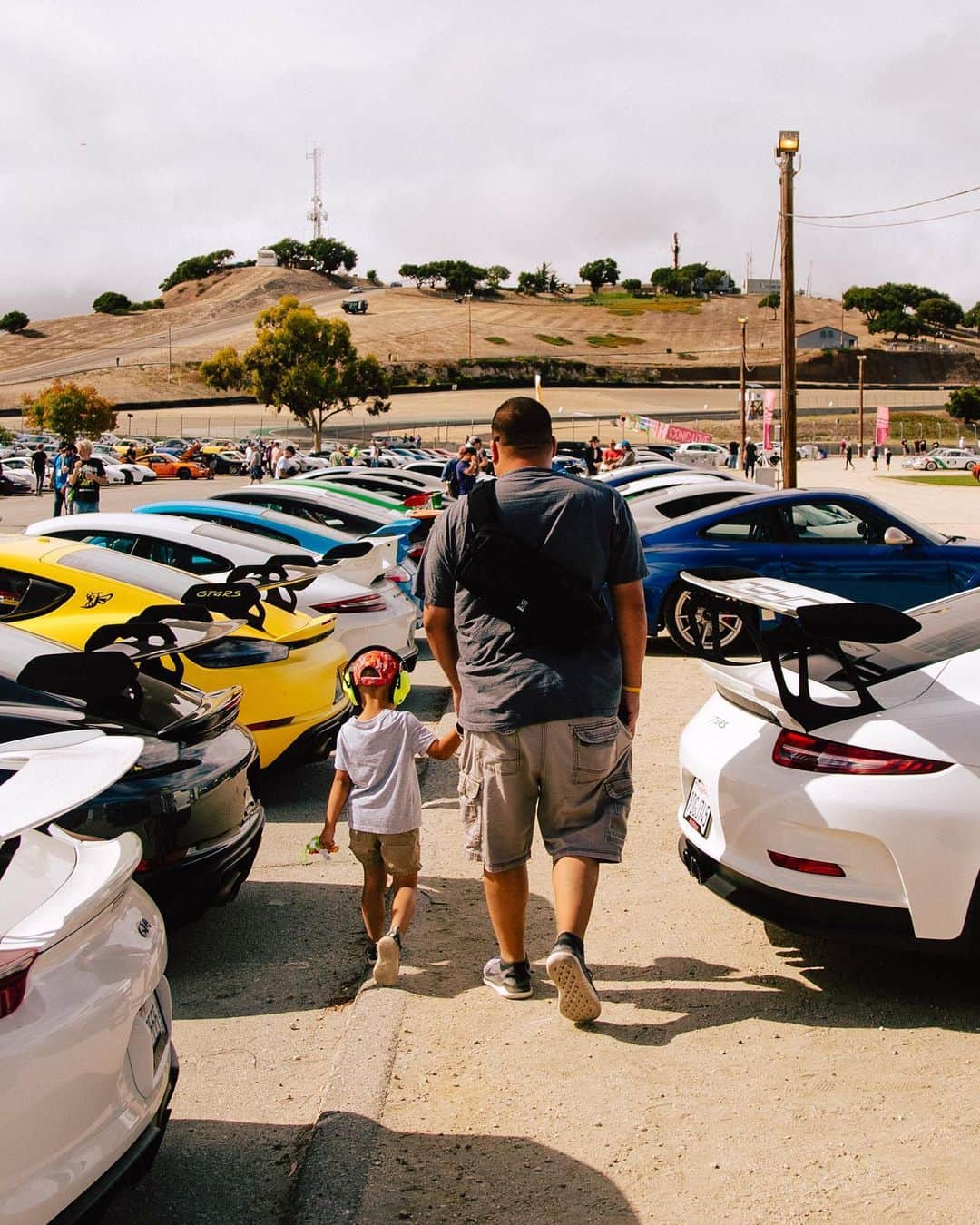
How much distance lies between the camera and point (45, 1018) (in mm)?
2596

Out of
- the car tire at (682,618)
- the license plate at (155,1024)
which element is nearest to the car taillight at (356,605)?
the car tire at (682,618)

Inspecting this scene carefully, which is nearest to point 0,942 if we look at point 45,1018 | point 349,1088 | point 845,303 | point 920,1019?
point 45,1018

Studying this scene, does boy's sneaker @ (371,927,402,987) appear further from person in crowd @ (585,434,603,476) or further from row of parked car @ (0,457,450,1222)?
person in crowd @ (585,434,603,476)

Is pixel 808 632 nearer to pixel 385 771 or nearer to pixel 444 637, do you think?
A: pixel 444 637

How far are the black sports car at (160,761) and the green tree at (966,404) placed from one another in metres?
117

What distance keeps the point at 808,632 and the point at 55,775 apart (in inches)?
99.7

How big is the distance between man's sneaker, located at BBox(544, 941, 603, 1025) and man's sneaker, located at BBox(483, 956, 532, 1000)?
10.6 inches

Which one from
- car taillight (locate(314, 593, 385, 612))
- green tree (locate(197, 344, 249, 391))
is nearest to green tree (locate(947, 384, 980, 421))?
green tree (locate(197, 344, 249, 391))

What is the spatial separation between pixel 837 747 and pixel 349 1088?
6.31 ft

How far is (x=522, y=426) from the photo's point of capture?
175 inches

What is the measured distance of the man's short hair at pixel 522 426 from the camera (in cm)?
445

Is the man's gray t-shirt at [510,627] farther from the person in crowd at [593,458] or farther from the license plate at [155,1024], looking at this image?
the person in crowd at [593,458]

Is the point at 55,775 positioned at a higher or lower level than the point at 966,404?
higher

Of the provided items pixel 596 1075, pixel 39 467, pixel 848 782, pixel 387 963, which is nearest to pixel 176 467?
pixel 39 467
